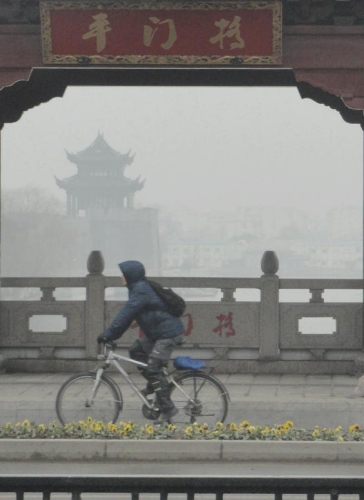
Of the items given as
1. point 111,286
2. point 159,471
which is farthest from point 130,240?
point 159,471

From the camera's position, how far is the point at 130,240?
142 ft

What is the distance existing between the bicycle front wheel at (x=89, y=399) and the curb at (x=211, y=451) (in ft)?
2.65

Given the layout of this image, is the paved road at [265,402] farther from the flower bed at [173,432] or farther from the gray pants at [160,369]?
the flower bed at [173,432]

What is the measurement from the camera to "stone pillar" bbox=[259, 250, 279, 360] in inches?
554

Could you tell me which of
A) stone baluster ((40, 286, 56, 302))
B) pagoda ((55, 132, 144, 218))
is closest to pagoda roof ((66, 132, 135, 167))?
pagoda ((55, 132, 144, 218))

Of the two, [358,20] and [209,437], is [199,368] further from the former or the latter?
[358,20]

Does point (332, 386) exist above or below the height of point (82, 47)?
below

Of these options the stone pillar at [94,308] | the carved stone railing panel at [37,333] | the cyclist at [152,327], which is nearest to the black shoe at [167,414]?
the cyclist at [152,327]

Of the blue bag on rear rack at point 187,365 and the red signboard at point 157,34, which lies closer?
the blue bag on rear rack at point 187,365

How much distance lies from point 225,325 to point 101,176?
27.0 m

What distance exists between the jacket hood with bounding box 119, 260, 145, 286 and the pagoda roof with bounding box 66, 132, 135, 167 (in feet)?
100

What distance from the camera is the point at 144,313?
32.9 feet

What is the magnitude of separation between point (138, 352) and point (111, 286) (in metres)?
4.25

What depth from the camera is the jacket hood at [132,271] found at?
10.0m
